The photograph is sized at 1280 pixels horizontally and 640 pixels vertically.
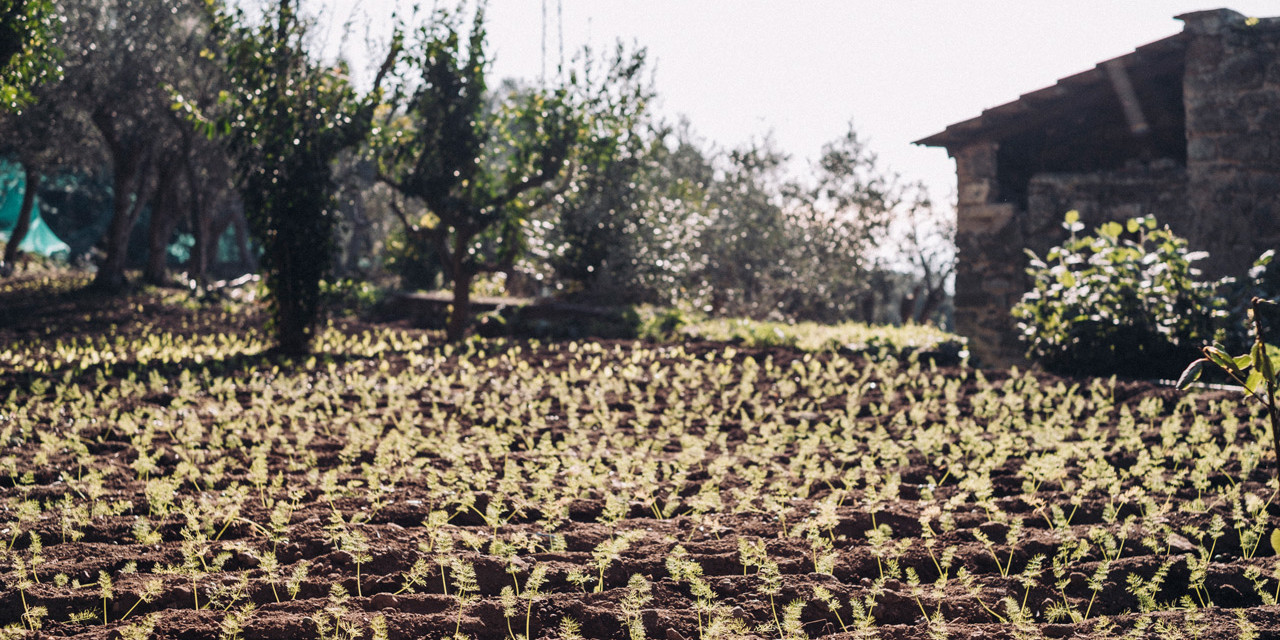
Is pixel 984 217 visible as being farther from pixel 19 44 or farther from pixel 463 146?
pixel 19 44

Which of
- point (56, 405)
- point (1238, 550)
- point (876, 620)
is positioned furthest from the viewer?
point (56, 405)

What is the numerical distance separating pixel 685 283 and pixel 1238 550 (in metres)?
11.9

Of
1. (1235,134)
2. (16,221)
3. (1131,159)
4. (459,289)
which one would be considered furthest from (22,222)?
(1235,134)

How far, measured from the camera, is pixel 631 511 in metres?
3.39

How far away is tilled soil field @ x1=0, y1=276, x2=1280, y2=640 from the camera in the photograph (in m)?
2.46

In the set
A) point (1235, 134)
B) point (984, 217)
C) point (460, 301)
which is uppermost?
point (1235, 134)

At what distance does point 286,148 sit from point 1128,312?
6852 mm

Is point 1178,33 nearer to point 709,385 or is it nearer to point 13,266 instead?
point 709,385

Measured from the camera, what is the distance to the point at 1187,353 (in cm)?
652

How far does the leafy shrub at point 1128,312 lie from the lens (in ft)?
21.1

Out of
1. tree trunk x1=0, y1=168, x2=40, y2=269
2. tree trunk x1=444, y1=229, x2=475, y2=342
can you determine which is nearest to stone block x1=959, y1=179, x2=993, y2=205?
tree trunk x1=444, y1=229, x2=475, y2=342

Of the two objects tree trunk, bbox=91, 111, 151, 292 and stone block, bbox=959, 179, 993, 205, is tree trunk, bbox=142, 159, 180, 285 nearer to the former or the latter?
tree trunk, bbox=91, 111, 151, 292

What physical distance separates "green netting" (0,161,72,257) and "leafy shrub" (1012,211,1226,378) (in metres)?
25.2

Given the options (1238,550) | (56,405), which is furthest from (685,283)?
(1238,550)
